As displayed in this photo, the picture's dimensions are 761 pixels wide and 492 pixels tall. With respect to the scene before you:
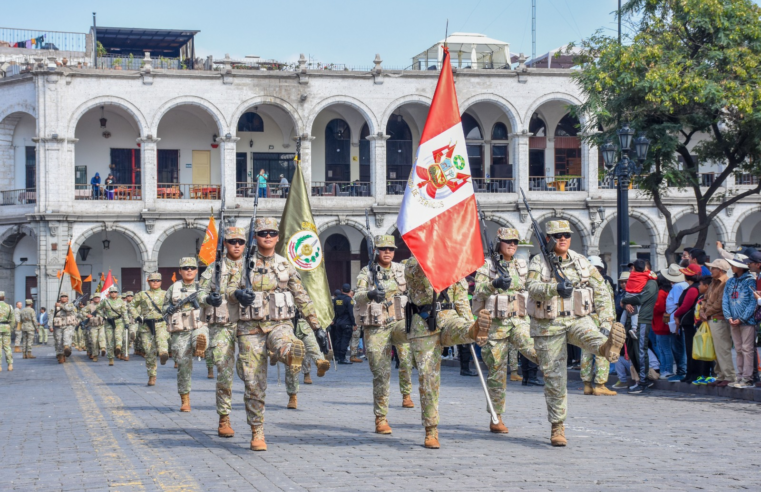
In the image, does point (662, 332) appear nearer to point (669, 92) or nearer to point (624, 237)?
point (624, 237)

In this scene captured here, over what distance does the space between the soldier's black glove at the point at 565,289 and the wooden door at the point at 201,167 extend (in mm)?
31530

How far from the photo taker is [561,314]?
884 centimetres

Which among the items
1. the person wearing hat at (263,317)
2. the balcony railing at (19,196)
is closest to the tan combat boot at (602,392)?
the person wearing hat at (263,317)

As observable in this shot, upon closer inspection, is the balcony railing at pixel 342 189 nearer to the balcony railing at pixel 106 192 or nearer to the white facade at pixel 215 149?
the white facade at pixel 215 149

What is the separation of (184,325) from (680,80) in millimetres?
12541

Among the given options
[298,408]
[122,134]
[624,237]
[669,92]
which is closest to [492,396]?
[298,408]

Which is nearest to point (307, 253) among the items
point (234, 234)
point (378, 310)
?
point (378, 310)

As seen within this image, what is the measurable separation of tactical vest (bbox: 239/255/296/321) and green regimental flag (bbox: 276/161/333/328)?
710 centimetres

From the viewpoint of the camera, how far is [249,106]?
118ft

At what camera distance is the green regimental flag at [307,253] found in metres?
16.1

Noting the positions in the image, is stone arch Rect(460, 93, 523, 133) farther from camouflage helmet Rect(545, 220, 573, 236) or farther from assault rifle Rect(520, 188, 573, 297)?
assault rifle Rect(520, 188, 573, 297)

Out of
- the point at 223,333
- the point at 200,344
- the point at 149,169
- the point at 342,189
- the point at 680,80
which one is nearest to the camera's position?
the point at 200,344

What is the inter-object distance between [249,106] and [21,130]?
939 cm

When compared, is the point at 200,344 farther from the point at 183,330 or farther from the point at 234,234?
the point at 183,330
